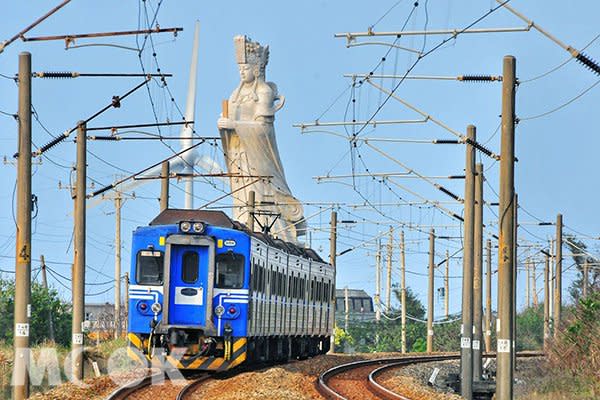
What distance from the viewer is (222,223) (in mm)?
31688

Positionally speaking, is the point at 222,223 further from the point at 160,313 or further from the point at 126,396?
the point at 126,396

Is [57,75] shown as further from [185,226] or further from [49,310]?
[49,310]

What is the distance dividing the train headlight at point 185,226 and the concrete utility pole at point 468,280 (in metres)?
8.22

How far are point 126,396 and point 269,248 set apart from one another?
8.36 meters

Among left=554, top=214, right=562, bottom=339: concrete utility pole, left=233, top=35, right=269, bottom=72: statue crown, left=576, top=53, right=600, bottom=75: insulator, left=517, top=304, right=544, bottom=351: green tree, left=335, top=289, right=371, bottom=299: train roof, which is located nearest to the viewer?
left=576, top=53, right=600, bottom=75: insulator

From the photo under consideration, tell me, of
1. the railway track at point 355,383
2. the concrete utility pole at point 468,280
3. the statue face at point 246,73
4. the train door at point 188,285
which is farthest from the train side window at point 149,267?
the statue face at point 246,73

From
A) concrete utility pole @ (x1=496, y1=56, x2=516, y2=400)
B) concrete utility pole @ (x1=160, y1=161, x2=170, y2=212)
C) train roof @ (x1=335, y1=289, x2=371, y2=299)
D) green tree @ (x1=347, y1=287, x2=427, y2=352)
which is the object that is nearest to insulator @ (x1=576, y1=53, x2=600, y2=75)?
concrete utility pole @ (x1=496, y1=56, x2=516, y2=400)

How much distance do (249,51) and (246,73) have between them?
3.45ft

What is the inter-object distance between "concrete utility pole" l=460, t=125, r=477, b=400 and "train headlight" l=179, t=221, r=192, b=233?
27.0 feet

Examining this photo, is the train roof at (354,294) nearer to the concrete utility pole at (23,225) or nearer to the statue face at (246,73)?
the statue face at (246,73)

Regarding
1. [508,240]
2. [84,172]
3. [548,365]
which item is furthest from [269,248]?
[548,365]

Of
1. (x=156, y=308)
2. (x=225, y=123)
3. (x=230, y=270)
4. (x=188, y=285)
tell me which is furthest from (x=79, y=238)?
(x=225, y=123)

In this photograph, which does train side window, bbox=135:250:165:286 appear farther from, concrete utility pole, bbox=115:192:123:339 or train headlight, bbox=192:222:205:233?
concrete utility pole, bbox=115:192:123:339

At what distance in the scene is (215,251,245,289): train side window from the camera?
1192 inches
